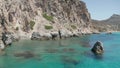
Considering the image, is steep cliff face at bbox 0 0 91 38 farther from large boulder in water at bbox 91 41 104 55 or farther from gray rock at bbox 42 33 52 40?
large boulder in water at bbox 91 41 104 55

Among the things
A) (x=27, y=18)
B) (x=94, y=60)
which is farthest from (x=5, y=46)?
(x=27, y=18)

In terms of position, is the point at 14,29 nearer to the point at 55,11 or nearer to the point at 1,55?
the point at 1,55

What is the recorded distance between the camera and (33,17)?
148125 mm

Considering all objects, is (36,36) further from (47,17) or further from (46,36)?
(47,17)

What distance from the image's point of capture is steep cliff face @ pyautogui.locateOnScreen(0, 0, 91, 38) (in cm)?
11611

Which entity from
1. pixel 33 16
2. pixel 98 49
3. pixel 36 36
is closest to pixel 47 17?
pixel 33 16

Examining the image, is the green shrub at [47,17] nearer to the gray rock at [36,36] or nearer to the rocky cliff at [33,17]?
the rocky cliff at [33,17]

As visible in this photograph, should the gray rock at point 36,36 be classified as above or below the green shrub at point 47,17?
below

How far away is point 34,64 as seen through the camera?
168 feet

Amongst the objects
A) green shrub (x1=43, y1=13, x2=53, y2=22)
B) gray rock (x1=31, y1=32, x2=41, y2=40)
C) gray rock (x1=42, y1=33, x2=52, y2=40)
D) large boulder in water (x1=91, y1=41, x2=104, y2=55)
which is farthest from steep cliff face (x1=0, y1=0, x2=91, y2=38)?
large boulder in water (x1=91, y1=41, x2=104, y2=55)

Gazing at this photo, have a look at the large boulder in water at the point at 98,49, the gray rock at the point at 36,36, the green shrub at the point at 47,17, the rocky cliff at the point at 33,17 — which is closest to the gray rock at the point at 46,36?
the rocky cliff at the point at 33,17

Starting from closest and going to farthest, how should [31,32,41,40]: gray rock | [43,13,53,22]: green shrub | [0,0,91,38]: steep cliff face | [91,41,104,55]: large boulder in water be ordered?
[91,41,104,55]: large boulder in water < [0,0,91,38]: steep cliff face < [31,32,41,40]: gray rock < [43,13,53,22]: green shrub

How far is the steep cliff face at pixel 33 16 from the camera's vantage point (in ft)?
381

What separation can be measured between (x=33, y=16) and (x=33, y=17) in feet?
2.87
